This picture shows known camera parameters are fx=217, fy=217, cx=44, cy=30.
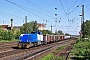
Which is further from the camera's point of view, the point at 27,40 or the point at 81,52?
the point at 27,40

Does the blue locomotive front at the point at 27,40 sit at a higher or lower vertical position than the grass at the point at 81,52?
higher

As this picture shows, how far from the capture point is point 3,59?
2017 centimetres

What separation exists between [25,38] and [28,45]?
4.91 feet

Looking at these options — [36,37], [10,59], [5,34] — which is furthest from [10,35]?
[10,59]

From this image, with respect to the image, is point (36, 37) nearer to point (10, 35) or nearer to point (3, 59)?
point (3, 59)

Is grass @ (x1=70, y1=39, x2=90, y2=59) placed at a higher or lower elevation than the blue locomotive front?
lower

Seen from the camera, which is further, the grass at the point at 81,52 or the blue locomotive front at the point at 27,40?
the blue locomotive front at the point at 27,40

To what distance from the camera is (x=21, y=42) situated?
35.9 meters

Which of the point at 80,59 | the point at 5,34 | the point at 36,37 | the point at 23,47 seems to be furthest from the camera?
the point at 5,34

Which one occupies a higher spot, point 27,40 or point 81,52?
point 27,40

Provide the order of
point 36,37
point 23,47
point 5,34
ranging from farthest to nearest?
1. point 5,34
2. point 36,37
3. point 23,47

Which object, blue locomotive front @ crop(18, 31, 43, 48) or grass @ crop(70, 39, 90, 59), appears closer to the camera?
grass @ crop(70, 39, 90, 59)

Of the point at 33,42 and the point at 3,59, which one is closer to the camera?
the point at 3,59

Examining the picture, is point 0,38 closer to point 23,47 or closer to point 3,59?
point 23,47
